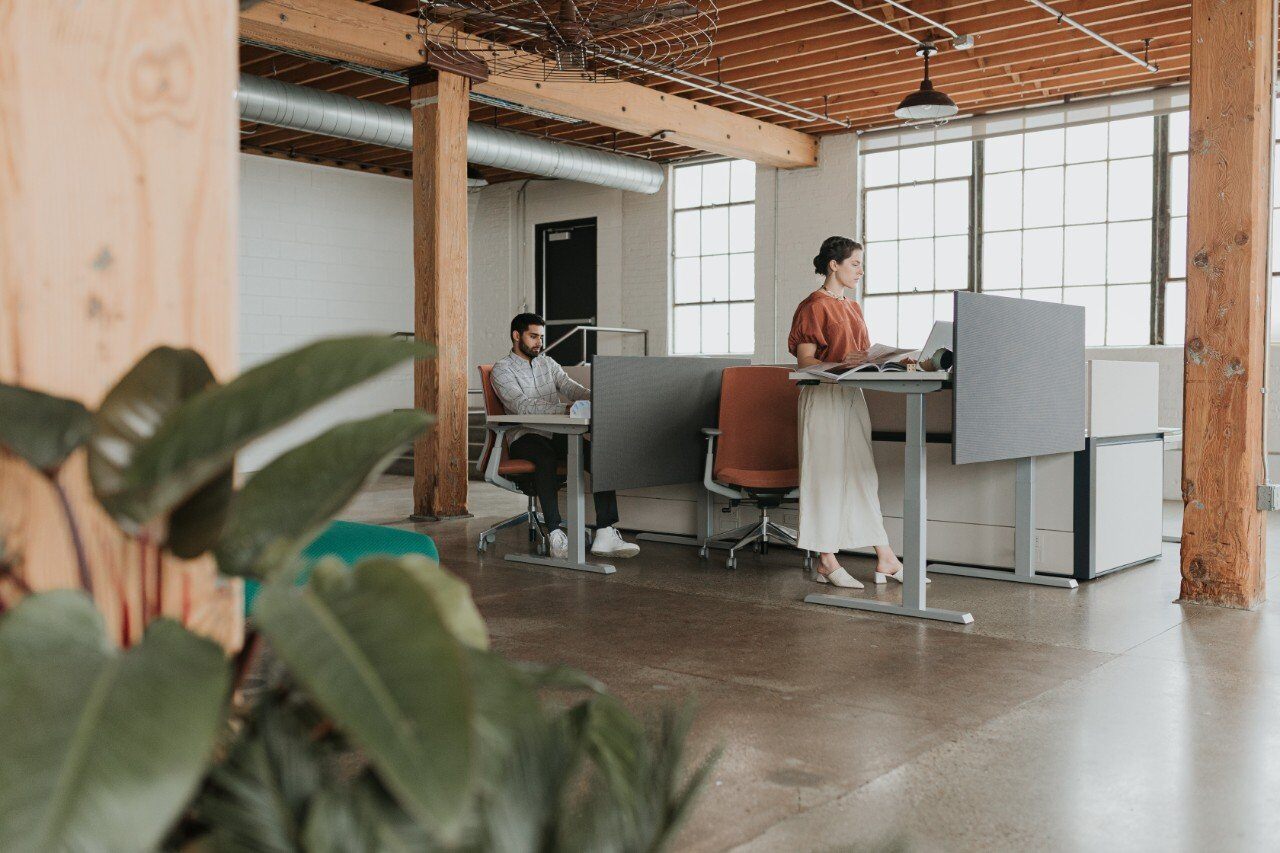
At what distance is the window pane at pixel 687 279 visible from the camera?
1088 cm

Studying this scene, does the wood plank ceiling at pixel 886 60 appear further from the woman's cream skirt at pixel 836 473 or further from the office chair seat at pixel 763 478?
the woman's cream skirt at pixel 836 473

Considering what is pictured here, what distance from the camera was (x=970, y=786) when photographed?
7.07ft

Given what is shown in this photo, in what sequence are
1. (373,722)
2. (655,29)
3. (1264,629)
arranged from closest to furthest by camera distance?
(373,722)
(1264,629)
(655,29)

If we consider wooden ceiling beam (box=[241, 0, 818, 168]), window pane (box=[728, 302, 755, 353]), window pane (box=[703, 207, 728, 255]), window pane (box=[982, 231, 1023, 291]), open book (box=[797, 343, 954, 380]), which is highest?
wooden ceiling beam (box=[241, 0, 818, 168])

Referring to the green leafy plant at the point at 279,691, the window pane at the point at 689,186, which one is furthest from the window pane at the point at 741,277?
the green leafy plant at the point at 279,691

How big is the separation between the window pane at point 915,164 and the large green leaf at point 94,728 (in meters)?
9.44

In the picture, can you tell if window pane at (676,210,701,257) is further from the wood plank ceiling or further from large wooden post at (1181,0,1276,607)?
large wooden post at (1181,0,1276,607)

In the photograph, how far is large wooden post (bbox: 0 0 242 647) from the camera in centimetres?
100

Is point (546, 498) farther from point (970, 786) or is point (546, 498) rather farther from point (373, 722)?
point (373, 722)

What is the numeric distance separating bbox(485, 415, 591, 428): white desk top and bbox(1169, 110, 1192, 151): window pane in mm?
5889

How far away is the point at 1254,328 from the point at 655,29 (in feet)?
14.1

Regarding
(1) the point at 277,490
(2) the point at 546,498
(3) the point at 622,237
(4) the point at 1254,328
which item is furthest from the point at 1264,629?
(3) the point at 622,237

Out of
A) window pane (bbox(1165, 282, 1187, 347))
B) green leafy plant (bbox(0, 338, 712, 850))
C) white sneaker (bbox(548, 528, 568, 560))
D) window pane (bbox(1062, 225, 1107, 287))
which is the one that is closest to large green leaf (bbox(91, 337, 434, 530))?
green leafy plant (bbox(0, 338, 712, 850))

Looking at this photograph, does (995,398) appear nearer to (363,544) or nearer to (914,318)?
(363,544)
